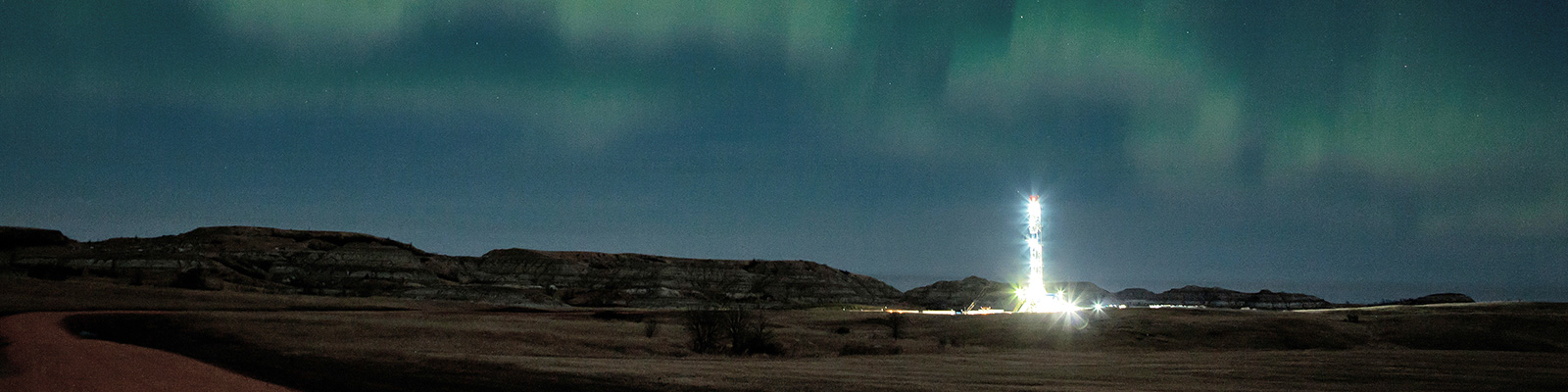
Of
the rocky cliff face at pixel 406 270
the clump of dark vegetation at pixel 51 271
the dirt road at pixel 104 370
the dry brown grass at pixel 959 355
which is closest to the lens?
the dirt road at pixel 104 370

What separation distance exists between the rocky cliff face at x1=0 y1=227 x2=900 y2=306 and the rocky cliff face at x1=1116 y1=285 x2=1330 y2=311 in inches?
2255

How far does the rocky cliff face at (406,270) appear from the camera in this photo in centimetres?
10650

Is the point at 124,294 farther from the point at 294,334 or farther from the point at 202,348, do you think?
the point at 202,348

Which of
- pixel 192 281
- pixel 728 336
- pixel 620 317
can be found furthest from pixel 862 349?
pixel 192 281

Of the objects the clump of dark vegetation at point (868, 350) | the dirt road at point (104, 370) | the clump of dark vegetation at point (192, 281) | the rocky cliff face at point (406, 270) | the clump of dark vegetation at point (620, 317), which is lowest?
the dirt road at point (104, 370)

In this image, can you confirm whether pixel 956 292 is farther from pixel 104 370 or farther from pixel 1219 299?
pixel 104 370

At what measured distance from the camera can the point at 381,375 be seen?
77.0ft

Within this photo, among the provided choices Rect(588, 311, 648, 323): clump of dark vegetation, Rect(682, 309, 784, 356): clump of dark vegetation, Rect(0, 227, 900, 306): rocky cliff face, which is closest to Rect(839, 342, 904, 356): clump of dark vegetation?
Rect(682, 309, 784, 356): clump of dark vegetation

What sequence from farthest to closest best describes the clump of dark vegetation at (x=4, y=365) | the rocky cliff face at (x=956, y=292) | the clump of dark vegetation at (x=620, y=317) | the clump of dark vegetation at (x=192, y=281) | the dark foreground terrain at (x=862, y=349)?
the rocky cliff face at (x=956, y=292), the clump of dark vegetation at (x=192, y=281), the clump of dark vegetation at (x=620, y=317), the dark foreground terrain at (x=862, y=349), the clump of dark vegetation at (x=4, y=365)

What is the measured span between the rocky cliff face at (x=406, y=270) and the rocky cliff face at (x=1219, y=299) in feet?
188

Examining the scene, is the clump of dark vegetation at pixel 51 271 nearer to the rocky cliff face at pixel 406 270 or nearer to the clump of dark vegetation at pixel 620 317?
the rocky cliff face at pixel 406 270

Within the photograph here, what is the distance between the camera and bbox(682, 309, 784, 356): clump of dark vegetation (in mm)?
43000

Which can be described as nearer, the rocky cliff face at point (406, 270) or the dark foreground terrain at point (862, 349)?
the dark foreground terrain at point (862, 349)

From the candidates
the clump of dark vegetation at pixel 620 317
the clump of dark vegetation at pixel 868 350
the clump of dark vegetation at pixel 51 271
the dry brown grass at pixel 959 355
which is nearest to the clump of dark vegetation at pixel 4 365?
the dry brown grass at pixel 959 355
